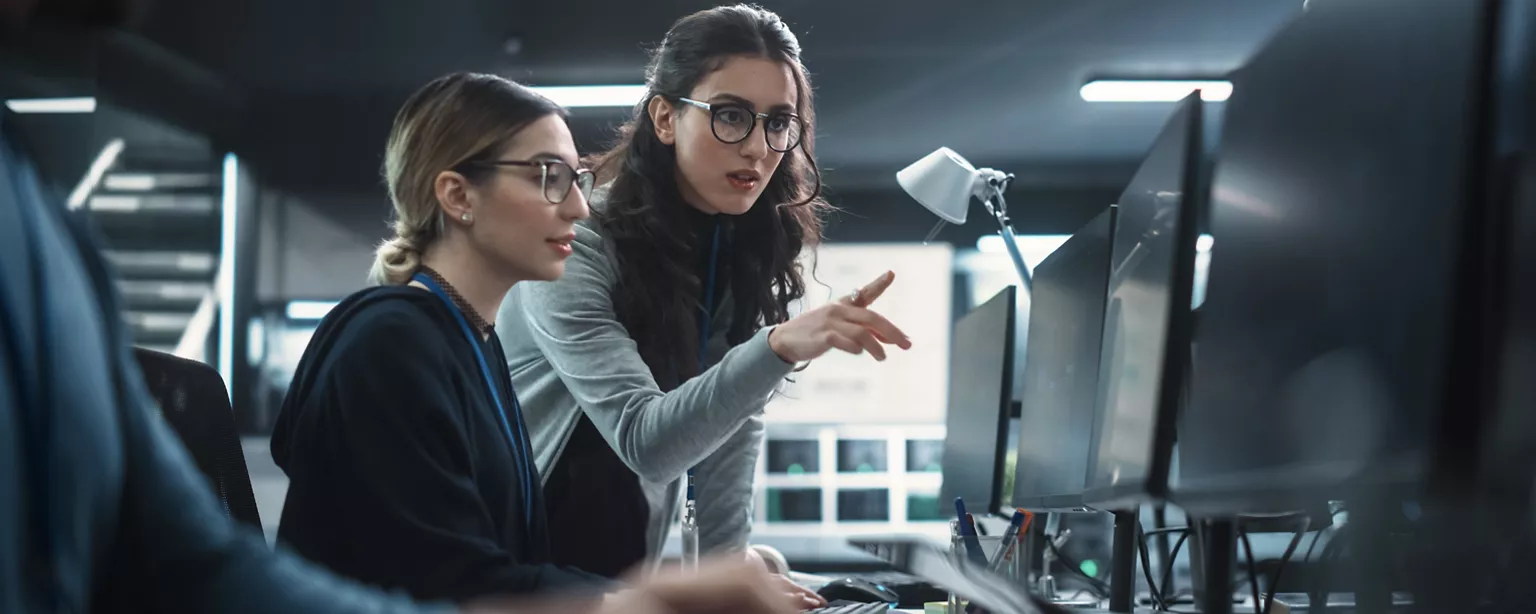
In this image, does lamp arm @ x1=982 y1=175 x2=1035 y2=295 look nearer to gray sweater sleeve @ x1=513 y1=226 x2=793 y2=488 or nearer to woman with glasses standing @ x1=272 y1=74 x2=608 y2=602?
gray sweater sleeve @ x1=513 y1=226 x2=793 y2=488

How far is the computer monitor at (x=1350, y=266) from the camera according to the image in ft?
2.01

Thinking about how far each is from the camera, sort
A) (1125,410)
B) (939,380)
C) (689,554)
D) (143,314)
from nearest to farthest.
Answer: (1125,410) < (689,554) < (143,314) < (939,380)

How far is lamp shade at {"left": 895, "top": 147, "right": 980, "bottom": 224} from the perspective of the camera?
2342 mm

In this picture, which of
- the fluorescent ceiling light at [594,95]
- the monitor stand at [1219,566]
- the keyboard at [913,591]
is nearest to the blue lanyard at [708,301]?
the keyboard at [913,591]

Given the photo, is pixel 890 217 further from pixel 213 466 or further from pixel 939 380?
pixel 213 466

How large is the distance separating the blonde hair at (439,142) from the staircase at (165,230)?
16.1 feet

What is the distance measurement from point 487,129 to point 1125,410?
0.80 m

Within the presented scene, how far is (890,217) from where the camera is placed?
7.66 meters

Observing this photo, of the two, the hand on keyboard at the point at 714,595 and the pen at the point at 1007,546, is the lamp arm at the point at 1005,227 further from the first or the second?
the hand on keyboard at the point at 714,595

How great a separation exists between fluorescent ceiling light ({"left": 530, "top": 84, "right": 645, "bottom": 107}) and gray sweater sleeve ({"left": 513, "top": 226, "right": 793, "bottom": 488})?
4416 millimetres

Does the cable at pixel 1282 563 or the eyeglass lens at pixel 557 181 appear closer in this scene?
the cable at pixel 1282 563

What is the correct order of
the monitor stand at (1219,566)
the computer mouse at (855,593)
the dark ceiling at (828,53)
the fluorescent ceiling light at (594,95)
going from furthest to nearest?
the fluorescent ceiling light at (594,95) → the dark ceiling at (828,53) → the computer mouse at (855,593) → the monitor stand at (1219,566)

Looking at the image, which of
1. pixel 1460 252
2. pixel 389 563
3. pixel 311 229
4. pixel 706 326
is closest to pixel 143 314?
pixel 311 229

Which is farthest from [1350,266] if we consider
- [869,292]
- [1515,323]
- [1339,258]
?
[869,292]
